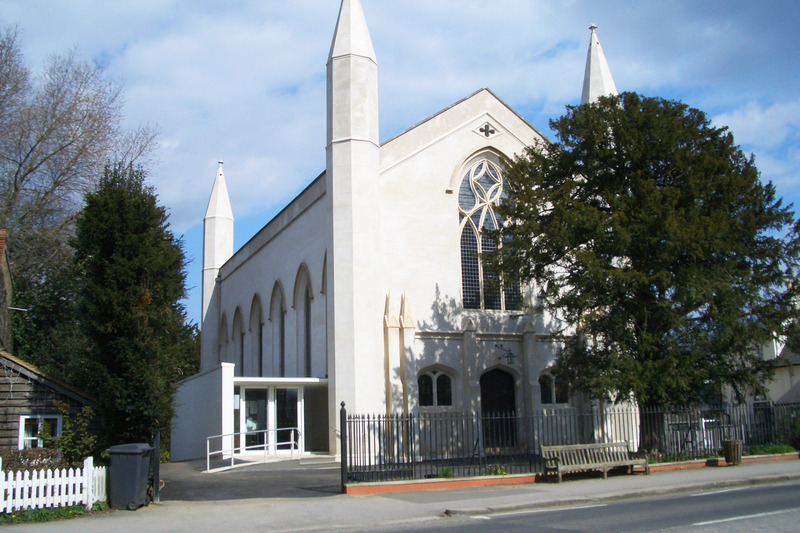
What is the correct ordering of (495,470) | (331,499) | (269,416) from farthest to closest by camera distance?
1. (269,416)
2. (495,470)
3. (331,499)

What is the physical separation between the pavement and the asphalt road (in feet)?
2.26

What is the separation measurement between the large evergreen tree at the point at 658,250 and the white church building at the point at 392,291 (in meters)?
2.59

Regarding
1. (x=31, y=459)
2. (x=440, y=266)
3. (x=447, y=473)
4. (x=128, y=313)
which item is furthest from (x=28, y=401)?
(x=440, y=266)

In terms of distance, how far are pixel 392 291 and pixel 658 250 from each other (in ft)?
29.9

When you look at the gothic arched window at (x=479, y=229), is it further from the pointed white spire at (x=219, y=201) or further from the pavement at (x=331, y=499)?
the pointed white spire at (x=219, y=201)

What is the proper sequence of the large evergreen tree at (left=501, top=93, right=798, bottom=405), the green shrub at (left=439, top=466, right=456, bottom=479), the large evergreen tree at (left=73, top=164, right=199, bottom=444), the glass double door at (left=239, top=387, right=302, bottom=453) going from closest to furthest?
the large evergreen tree at (left=73, top=164, right=199, bottom=444)
the green shrub at (left=439, top=466, right=456, bottom=479)
the large evergreen tree at (left=501, top=93, right=798, bottom=405)
the glass double door at (left=239, top=387, right=302, bottom=453)

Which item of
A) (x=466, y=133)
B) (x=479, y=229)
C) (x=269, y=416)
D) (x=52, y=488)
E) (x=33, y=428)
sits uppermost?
(x=466, y=133)

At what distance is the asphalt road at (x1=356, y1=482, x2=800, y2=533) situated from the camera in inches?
392

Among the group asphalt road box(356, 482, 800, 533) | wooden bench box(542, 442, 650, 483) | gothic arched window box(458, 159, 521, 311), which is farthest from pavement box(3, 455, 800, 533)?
gothic arched window box(458, 159, 521, 311)

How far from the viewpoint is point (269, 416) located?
26047 mm

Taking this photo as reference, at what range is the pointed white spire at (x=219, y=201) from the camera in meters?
44.3

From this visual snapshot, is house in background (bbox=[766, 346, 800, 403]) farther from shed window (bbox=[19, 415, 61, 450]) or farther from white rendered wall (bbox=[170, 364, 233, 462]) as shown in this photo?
shed window (bbox=[19, 415, 61, 450])

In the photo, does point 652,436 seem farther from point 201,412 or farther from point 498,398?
point 201,412

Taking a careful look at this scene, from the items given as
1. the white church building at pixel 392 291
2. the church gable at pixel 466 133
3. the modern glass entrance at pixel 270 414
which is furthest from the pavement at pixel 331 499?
the church gable at pixel 466 133
